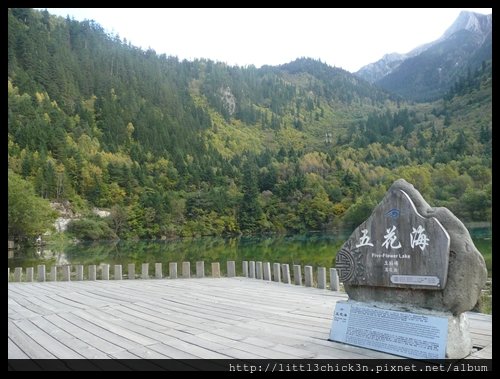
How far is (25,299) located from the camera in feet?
20.7

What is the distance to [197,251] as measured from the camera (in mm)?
28516

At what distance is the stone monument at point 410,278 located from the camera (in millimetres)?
2908

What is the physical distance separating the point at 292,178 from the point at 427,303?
4116cm

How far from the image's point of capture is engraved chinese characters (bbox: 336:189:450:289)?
298 centimetres

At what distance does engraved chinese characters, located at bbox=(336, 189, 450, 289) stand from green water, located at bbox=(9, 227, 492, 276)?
1593 cm

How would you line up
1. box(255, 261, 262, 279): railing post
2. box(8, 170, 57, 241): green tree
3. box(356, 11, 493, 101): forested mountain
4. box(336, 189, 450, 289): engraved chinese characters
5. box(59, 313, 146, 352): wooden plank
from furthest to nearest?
box(356, 11, 493, 101): forested mountain → box(8, 170, 57, 241): green tree → box(255, 261, 262, 279): railing post → box(59, 313, 146, 352): wooden plank → box(336, 189, 450, 289): engraved chinese characters

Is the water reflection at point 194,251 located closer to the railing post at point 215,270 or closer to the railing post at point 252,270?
the railing post at point 215,270

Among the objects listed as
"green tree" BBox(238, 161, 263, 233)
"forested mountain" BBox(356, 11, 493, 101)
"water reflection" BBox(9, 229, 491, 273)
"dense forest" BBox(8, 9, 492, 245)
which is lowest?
"water reflection" BBox(9, 229, 491, 273)

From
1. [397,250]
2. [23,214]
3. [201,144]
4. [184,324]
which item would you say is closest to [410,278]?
[397,250]

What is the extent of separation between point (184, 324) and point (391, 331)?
1.96m

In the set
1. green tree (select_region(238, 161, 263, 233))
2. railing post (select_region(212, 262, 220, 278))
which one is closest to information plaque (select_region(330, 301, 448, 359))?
railing post (select_region(212, 262, 220, 278))

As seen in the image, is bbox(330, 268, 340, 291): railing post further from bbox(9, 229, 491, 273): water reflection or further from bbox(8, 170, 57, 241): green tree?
bbox(8, 170, 57, 241): green tree
